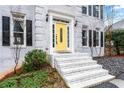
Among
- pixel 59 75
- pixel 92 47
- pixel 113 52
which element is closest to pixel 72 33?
pixel 92 47

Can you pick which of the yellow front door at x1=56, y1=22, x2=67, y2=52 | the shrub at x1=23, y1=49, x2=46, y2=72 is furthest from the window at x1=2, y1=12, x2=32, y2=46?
the yellow front door at x1=56, y1=22, x2=67, y2=52

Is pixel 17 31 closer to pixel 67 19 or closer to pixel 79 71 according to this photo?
pixel 79 71

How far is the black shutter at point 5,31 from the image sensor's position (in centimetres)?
1126

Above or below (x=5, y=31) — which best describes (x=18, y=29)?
above

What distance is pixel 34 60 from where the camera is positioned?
11.6 m

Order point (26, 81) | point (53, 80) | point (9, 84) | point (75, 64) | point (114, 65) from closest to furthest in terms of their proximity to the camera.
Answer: point (9, 84) < point (26, 81) < point (53, 80) < point (75, 64) < point (114, 65)

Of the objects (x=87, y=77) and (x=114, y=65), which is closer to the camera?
(x=87, y=77)

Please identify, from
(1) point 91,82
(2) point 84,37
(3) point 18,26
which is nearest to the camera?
(1) point 91,82

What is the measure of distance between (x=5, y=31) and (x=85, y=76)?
3.66 metres

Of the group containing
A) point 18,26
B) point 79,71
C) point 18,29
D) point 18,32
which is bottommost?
point 79,71

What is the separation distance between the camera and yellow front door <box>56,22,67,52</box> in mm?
14602

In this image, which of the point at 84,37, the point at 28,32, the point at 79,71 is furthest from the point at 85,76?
the point at 84,37

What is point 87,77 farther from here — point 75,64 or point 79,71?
point 75,64

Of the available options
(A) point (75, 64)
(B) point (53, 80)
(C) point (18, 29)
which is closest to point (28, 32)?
(C) point (18, 29)
